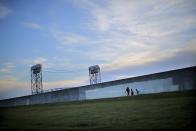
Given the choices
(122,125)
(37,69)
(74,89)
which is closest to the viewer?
(122,125)

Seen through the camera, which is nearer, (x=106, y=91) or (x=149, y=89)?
(x=149, y=89)

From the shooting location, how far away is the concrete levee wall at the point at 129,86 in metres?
15.2

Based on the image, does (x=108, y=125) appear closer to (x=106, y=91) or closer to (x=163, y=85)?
(x=163, y=85)

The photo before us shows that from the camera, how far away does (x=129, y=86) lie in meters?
18.7

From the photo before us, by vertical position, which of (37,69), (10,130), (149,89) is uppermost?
(37,69)

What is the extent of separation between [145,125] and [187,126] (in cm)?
96

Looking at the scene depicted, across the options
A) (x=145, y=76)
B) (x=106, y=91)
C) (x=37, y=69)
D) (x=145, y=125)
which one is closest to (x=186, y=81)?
(x=145, y=76)

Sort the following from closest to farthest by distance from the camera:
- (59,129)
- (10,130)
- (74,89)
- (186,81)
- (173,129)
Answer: (173,129), (59,129), (10,130), (186,81), (74,89)

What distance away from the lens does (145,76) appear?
57.5ft

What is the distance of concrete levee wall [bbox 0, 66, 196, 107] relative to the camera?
1524cm

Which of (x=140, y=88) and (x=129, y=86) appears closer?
(x=140, y=88)

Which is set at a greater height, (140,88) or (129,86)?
(129,86)

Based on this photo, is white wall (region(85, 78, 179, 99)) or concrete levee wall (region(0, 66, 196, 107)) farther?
white wall (region(85, 78, 179, 99))

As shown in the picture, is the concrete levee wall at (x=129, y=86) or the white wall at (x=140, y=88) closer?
the concrete levee wall at (x=129, y=86)
